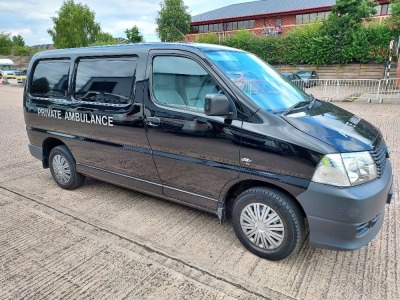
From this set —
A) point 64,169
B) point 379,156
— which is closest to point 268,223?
point 379,156

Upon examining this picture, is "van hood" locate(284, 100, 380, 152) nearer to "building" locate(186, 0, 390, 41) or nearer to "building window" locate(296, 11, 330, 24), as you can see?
"building" locate(186, 0, 390, 41)

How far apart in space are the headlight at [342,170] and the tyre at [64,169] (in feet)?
10.8

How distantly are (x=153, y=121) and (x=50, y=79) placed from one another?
2033 millimetres

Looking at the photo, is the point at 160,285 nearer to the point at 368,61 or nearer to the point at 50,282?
the point at 50,282

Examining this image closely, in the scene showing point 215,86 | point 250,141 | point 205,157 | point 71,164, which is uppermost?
point 215,86

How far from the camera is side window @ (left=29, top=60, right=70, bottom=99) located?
4.11m

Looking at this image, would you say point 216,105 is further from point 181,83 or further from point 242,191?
point 242,191

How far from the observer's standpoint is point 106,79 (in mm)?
3688

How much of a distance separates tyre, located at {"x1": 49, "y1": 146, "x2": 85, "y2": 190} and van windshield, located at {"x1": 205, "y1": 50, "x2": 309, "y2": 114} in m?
Answer: 2.55

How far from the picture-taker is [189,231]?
339 cm

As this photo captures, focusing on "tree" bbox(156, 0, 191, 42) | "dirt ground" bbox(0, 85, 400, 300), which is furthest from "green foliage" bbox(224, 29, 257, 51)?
"dirt ground" bbox(0, 85, 400, 300)

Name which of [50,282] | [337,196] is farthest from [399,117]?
[50,282]

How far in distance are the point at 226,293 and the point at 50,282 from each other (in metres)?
1.50

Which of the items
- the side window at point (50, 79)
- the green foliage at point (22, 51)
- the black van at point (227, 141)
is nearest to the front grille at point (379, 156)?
the black van at point (227, 141)
